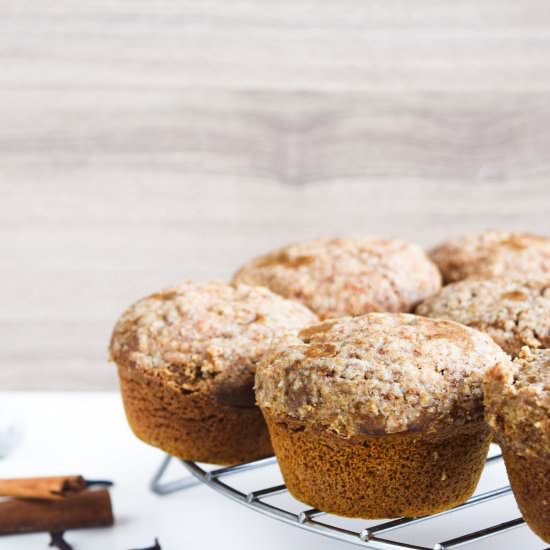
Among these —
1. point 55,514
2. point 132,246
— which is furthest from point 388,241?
point 132,246

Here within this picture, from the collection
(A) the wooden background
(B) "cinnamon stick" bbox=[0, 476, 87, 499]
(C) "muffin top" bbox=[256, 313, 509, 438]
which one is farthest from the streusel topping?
(A) the wooden background

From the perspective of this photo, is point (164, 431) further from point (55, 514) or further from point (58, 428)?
point (58, 428)

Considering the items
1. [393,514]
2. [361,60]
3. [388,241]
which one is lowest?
[393,514]

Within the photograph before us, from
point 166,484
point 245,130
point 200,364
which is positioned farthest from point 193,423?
point 245,130

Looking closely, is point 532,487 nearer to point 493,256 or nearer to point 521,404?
point 521,404

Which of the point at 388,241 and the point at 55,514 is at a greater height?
the point at 388,241
